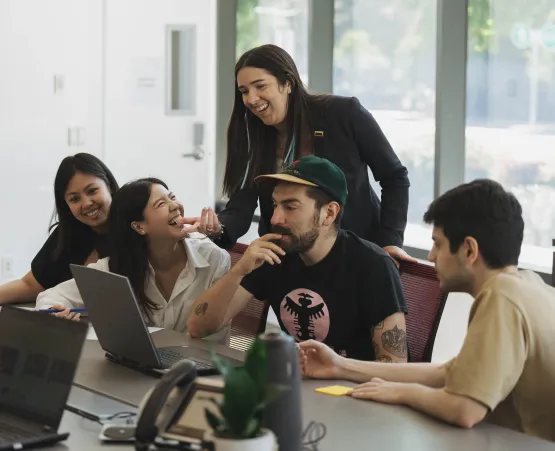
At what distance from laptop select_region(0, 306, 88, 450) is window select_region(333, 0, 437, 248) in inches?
118

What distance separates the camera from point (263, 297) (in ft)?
9.66

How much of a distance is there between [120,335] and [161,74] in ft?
13.0

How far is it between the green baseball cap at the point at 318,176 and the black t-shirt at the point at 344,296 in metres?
0.13

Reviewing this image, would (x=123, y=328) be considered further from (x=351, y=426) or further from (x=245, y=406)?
(x=245, y=406)

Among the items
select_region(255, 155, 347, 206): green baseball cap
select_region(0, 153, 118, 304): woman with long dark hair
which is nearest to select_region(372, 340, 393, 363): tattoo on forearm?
select_region(255, 155, 347, 206): green baseball cap

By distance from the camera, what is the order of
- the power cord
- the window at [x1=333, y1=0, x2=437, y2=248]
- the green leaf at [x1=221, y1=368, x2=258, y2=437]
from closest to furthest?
the green leaf at [x1=221, y1=368, x2=258, y2=437]
the power cord
the window at [x1=333, y1=0, x2=437, y2=248]

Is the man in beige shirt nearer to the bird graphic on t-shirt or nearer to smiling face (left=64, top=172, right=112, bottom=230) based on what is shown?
the bird graphic on t-shirt

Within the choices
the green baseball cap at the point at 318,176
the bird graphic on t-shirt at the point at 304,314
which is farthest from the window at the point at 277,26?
the bird graphic on t-shirt at the point at 304,314

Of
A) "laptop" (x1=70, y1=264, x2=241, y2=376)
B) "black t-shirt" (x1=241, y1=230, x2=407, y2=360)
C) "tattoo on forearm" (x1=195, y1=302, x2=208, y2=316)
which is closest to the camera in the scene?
"laptop" (x1=70, y1=264, x2=241, y2=376)

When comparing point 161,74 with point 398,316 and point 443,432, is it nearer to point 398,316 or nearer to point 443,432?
point 398,316

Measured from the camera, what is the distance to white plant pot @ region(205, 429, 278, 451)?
1.54m

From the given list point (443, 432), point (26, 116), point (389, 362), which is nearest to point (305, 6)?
point (26, 116)

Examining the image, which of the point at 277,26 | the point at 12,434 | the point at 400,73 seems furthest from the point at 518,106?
the point at 12,434

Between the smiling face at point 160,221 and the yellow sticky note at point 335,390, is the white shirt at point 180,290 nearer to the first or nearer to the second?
the smiling face at point 160,221
